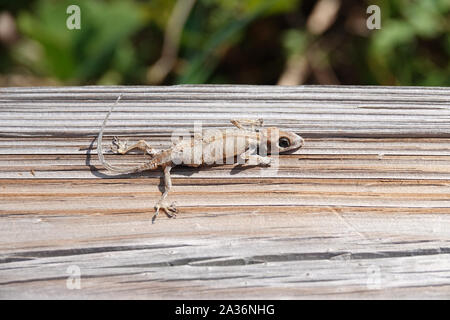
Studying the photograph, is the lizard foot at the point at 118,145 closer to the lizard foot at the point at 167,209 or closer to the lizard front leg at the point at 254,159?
the lizard foot at the point at 167,209

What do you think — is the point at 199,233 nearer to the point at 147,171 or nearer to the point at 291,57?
the point at 147,171

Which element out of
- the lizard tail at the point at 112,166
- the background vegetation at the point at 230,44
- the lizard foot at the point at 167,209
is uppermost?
the background vegetation at the point at 230,44

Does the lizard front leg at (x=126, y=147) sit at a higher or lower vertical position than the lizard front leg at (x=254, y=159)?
higher

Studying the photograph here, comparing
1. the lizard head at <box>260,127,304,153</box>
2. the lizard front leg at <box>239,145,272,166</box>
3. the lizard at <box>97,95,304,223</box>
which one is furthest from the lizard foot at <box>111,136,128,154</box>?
the lizard head at <box>260,127,304,153</box>

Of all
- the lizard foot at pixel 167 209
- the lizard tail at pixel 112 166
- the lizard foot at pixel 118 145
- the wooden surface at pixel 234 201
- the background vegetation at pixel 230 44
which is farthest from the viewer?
the background vegetation at pixel 230 44

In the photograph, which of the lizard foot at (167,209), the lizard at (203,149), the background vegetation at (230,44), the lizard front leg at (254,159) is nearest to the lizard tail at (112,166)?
the lizard at (203,149)

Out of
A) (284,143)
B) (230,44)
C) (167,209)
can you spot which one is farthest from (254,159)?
(230,44)

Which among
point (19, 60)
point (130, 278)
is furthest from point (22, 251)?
point (19, 60)
